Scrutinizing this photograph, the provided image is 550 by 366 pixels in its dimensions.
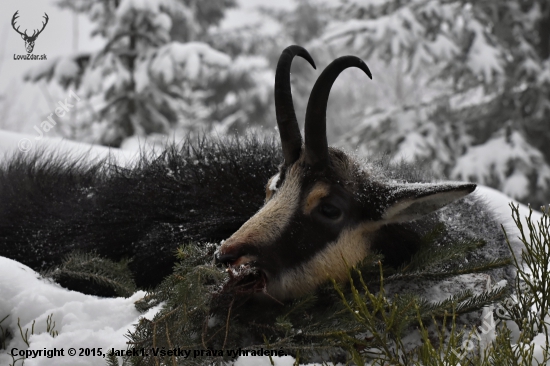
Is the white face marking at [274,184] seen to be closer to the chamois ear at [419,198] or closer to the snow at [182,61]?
the chamois ear at [419,198]

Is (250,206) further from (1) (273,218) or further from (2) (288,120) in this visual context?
(1) (273,218)

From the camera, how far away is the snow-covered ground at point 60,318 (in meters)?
2.58

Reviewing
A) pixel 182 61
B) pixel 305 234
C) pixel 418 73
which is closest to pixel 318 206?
pixel 305 234

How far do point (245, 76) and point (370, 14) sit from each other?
5532 millimetres

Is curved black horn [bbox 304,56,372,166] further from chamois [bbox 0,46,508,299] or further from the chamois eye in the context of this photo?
the chamois eye

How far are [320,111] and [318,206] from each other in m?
0.57

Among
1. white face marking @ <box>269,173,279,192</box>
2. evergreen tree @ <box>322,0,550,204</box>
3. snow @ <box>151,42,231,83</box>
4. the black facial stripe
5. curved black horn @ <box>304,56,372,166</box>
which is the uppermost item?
snow @ <box>151,42,231,83</box>

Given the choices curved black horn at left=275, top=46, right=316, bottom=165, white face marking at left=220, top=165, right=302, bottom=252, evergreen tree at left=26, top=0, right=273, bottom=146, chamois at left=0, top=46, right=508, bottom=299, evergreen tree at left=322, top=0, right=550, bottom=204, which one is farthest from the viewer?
evergreen tree at left=26, top=0, right=273, bottom=146

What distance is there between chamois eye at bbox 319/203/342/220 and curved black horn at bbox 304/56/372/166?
27 cm

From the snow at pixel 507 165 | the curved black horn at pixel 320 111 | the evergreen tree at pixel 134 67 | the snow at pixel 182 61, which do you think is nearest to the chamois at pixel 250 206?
the curved black horn at pixel 320 111

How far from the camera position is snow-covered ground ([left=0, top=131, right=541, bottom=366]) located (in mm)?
2582

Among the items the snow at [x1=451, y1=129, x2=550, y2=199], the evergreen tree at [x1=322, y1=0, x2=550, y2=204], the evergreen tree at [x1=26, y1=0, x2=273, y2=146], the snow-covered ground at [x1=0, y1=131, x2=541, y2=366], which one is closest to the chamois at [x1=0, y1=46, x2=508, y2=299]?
the snow-covered ground at [x1=0, y1=131, x2=541, y2=366]

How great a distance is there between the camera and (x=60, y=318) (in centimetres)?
293

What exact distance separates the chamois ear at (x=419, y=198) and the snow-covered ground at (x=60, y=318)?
3.79 ft
